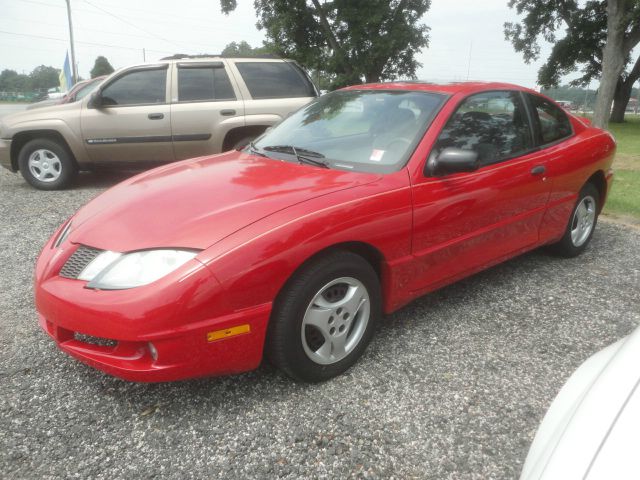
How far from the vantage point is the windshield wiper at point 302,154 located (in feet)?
9.22

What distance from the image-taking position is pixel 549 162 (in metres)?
3.46

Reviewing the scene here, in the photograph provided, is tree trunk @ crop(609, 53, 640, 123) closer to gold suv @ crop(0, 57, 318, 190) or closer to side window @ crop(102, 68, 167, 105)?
gold suv @ crop(0, 57, 318, 190)

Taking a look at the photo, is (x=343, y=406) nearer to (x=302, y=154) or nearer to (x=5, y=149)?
(x=302, y=154)

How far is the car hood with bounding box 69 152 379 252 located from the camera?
211cm

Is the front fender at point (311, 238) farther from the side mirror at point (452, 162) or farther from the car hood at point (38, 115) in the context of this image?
the car hood at point (38, 115)

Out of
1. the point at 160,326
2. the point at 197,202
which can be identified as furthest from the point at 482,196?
the point at 160,326

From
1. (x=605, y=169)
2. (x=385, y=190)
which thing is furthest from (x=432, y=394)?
(x=605, y=169)

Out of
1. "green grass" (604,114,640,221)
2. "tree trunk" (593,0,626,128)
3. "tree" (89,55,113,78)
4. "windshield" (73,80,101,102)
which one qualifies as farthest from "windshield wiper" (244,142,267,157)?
"tree" (89,55,113,78)

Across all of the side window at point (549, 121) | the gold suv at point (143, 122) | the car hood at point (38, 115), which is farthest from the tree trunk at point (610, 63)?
the car hood at point (38, 115)

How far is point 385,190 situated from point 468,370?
1.04 m

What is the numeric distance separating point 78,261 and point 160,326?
2.01ft

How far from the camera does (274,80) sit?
684 cm

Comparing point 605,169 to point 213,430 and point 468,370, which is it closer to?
point 468,370

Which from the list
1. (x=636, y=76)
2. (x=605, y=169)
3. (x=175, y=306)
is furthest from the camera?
(x=636, y=76)
